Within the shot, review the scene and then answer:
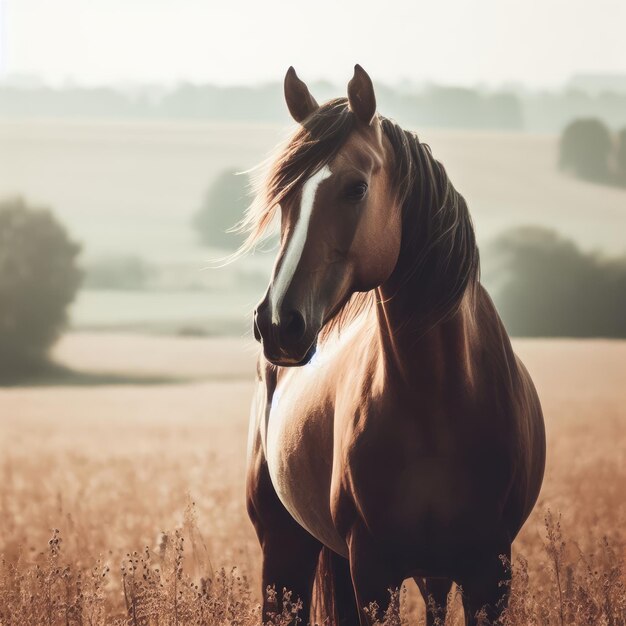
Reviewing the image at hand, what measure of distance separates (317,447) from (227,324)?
19.3 m

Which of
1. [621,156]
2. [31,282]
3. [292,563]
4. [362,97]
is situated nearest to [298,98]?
[362,97]

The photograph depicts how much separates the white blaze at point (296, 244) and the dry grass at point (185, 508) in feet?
4.32

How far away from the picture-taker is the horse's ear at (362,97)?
2900mm

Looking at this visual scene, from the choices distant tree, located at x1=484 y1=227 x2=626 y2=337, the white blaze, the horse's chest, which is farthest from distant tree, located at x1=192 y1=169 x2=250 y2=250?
the white blaze

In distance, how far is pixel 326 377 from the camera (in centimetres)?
370

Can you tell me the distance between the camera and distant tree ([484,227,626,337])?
16203 millimetres

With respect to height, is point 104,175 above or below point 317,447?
above

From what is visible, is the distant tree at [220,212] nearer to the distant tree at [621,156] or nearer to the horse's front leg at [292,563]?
the distant tree at [621,156]

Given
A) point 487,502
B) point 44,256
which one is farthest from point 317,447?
point 44,256

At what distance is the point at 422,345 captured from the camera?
310cm

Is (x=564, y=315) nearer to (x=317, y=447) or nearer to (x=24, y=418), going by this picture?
(x=24, y=418)

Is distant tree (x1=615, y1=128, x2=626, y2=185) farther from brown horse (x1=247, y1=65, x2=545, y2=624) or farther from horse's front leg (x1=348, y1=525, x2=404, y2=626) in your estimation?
horse's front leg (x1=348, y1=525, x2=404, y2=626)

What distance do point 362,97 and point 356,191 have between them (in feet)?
1.04

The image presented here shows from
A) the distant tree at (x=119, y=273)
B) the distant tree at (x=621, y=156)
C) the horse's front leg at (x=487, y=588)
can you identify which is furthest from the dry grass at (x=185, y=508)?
the distant tree at (x=621, y=156)
